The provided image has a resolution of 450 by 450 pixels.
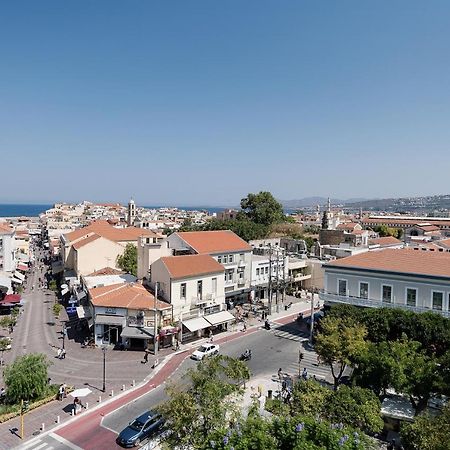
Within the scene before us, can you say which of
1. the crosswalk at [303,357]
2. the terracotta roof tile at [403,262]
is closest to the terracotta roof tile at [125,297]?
the crosswalk at [303,357]

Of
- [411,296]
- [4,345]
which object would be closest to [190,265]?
[4,345]

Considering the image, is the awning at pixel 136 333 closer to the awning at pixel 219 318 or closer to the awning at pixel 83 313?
the awning at pixel 83 313

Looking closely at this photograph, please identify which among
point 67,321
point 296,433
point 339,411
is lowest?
point 67,321

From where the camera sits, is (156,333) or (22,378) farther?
(156,333)

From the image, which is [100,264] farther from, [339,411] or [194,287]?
→ [339,411]

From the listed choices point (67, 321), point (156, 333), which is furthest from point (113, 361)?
point (67, 321)

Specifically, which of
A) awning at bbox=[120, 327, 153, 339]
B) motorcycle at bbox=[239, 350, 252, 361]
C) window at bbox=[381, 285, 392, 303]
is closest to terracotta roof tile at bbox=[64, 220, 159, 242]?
awning at bbox=[120, 327, 153, 339]

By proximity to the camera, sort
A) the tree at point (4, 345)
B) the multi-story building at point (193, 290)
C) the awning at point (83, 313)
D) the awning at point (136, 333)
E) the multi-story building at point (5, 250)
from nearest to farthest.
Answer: the tree at point (4, 345) → the awning at point (136, 333) → the multi-story building at point (193, 290) → the awning at point (83, 313) → the multi-story building at point (5, 250)
